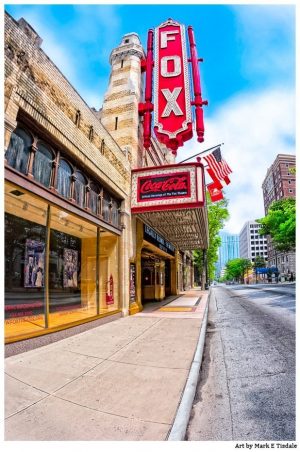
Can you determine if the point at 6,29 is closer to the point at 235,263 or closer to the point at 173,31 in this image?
the point at 173,31

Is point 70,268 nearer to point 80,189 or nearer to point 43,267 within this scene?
point 43,267

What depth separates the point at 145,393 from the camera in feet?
11.6

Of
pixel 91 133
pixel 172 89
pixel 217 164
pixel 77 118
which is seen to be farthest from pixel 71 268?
pixel 217 164

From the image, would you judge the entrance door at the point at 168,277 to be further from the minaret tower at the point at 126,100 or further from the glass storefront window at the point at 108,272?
the glass storefront window at the point at 108,272

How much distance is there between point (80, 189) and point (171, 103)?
6045 millimetres

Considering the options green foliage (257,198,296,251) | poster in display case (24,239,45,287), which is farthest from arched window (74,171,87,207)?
green foliage (257,198,296,251)

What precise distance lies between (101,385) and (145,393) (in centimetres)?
70

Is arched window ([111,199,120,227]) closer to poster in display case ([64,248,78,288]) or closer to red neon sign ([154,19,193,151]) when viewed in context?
poster in display case ([64,248,78,288])

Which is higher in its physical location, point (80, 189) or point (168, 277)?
point (80, 189)

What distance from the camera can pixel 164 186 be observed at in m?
11.2

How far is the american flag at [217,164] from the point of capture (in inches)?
644

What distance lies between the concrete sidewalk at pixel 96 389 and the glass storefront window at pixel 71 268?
1228 mm

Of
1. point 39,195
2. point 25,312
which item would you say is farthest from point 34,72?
point 25,312

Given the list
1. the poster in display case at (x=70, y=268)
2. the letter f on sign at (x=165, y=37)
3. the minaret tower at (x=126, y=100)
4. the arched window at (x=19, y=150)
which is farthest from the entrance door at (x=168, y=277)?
the arched window at (x=19, y=150)
